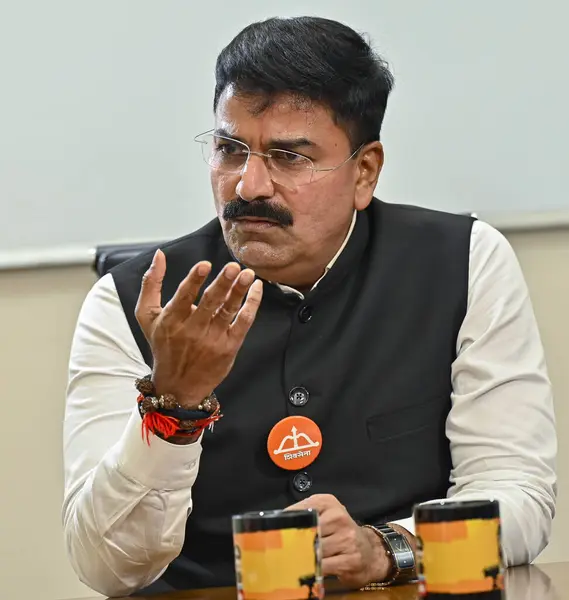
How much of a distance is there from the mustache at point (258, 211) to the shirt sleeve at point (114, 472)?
307 mm

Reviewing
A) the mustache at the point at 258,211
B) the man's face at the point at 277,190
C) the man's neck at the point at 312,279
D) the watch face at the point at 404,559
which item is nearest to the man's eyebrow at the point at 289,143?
the man's face at the point at 277,190

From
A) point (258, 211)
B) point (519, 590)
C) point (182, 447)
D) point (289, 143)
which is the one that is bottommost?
point (519, 590)

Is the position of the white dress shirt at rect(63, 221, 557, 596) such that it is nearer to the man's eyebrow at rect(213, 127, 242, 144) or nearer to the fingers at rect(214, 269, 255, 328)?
the fingers at rect(214, 269, 255, 328)

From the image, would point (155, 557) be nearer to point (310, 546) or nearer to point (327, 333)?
point (327, 333)

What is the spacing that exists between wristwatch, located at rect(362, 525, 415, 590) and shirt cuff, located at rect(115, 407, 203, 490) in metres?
0.29

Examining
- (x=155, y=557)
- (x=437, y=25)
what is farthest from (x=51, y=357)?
(x=437, y=25)

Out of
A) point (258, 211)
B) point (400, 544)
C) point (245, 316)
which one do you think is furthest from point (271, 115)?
point (400, 544)

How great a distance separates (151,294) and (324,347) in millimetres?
516

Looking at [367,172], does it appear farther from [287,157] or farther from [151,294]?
[151,294]

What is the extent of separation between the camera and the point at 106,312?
2037 mm

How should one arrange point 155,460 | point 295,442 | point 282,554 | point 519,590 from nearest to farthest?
point 282,554, point 519,590, point 155,460, point 295,442

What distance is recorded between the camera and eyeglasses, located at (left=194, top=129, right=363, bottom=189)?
6.23 ft

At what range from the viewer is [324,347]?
6.44ft

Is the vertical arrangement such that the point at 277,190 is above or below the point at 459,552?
above
